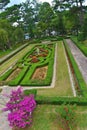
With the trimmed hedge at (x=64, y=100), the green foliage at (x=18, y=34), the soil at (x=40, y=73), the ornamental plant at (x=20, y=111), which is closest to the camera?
the ornamental plant at (x=20, y=111)

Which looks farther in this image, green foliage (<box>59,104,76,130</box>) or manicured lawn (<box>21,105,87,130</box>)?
manicured lawn (<box>21,105,87,130</box>)

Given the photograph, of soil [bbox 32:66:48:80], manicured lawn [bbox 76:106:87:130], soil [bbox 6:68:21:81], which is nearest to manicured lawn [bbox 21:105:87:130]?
manicured lawn [bbox 76:106:87:130]

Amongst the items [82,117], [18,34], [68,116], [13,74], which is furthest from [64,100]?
[18,34]

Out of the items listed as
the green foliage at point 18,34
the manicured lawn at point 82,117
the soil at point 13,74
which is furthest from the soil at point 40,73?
the green foliage at point 18,34

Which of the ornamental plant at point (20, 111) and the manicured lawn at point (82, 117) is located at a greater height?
the ornamental plant at point (20, 111)

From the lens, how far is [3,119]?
28.0 ft

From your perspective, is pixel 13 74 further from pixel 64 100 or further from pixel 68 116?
pixel 68 116

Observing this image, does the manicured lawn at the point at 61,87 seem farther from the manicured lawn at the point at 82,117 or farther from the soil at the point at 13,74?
the soil at the point at 13,74

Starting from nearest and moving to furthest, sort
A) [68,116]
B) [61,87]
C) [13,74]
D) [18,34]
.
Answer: [68,116] → [61,87] → [13,74] → [18,34]

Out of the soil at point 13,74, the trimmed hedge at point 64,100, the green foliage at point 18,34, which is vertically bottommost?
the soil at point 13,74

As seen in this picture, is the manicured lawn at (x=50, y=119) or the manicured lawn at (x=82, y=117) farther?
the manicured lawn at (x=50, y=119)

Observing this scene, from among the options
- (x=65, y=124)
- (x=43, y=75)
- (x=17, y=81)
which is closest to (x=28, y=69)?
(x=43, y=75)

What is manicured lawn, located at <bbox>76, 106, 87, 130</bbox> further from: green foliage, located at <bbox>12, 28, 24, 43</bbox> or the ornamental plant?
green foliage, located at <bbox>12, 28, 24, 43</bbox>

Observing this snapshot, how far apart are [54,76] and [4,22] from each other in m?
21.0
